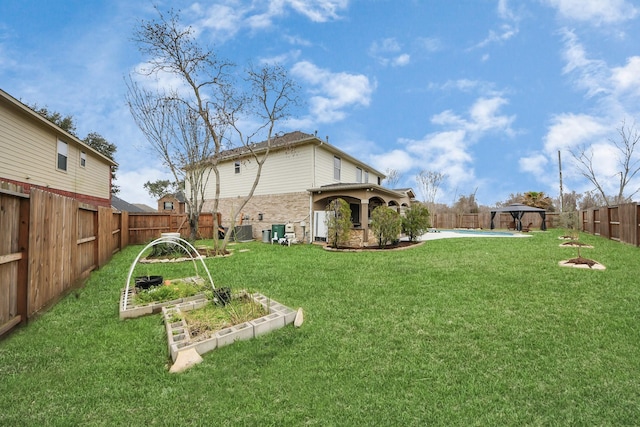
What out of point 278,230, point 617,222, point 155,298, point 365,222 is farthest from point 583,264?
point 278,230

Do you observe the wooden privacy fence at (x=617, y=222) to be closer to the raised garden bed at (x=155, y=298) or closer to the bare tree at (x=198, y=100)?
the bare tree at (x=198, y=100)

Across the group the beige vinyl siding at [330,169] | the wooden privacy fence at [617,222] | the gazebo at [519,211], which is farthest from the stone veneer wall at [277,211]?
the gazebo at [519,211]

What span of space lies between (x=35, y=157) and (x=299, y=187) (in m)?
10.4

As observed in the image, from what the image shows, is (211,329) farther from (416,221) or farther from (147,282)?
(416,221)

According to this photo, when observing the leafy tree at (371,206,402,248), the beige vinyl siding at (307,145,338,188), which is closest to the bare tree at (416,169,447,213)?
the beige vinyl siding at (307,145,338,188)

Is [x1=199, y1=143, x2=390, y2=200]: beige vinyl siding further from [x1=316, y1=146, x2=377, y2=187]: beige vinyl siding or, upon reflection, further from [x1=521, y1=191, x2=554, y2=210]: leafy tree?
[x1=521, y1=191, x2=554, y2=210]: leafy tree

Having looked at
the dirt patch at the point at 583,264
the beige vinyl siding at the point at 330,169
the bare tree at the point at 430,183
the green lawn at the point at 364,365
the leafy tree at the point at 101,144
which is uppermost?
the leafy tree at the point at 101,144

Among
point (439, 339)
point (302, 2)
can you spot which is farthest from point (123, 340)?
point (302, 2)

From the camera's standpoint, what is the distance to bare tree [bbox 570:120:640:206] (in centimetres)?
2138

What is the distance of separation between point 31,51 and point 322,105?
39.7 ft

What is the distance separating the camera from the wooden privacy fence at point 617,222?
419 inches

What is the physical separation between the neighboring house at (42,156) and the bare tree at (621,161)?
34987mm

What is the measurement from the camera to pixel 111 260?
8992 millimetres

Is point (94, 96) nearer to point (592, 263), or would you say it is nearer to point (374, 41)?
point (374, 41)
